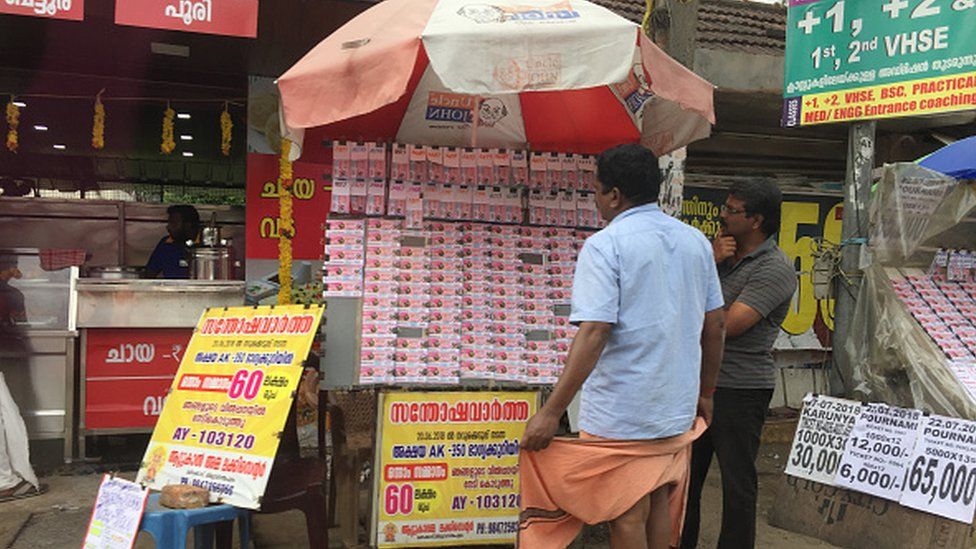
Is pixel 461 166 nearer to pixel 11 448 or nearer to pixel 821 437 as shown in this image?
pixel 821 437

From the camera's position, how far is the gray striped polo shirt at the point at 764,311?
3.63m

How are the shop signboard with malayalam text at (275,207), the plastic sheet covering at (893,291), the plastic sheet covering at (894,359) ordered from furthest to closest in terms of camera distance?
the shop signboard with malayalam text at (275,207) → the plastic sheet covering at (893,291) → the plastic sheet covering at (894,359)

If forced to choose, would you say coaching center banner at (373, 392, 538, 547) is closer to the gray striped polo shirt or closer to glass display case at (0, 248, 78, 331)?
the gray striped polo shirt

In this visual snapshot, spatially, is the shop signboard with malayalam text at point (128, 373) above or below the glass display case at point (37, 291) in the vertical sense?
below

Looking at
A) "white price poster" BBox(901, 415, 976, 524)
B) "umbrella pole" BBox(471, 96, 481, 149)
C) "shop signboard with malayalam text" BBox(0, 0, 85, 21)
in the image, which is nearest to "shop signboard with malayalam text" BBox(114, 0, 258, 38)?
"shop signboard with malayalam text" BBox(0, 0, 85, 21)

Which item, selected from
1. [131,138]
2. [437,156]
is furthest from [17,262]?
[131,138]

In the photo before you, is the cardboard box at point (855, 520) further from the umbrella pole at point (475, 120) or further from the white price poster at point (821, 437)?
the umbrella pole at point (475, 120)

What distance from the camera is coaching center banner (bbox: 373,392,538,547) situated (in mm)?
3873

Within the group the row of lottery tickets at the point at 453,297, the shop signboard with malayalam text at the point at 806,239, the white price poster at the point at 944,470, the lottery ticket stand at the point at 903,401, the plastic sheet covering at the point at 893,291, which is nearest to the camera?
the row of lottery tickets at the point at 453,297

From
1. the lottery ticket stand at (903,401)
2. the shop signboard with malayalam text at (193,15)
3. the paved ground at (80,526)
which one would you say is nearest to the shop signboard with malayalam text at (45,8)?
the shop signboard with malayalam text at (193,15)

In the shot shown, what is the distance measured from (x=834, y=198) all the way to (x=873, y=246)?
10.4ft

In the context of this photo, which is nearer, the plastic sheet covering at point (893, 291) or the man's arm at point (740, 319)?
the man's arm at point (740, 319)

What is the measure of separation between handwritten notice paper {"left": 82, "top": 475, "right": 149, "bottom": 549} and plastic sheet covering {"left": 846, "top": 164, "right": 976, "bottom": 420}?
4077 mm

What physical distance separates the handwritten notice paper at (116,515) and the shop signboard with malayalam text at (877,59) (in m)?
4.27
